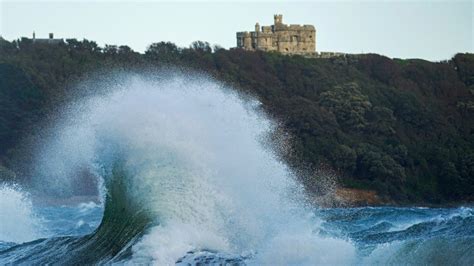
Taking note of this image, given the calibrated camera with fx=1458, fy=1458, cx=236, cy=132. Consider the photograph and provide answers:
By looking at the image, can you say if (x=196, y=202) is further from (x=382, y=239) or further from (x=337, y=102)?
(x=337, y=102)

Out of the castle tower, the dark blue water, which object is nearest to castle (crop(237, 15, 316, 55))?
the castle tower

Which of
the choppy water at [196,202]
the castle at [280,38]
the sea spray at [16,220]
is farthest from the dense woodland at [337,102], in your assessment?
the choppy water at [196,202]

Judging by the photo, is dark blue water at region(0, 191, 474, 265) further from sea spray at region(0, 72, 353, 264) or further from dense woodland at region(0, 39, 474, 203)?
dense woodland at region(0, 39, 474, 203)

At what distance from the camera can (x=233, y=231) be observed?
24875 mm

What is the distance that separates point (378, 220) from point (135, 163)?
44.6 ft

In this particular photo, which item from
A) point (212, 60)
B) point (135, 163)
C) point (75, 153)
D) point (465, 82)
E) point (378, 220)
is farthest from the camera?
point (465, 82)

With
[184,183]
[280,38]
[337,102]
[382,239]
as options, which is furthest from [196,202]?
[280,38]

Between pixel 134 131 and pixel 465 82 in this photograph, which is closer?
pixel 134 131

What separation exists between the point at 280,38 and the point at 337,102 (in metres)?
28.3

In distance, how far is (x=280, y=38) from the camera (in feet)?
347

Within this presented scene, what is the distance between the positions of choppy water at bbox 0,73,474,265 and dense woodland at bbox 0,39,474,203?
30326 mm

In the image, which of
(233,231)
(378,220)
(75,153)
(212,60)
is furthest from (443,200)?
(233,231)

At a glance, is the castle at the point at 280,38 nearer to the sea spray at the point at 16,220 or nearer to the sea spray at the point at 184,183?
the sea spray at the point at 16,220

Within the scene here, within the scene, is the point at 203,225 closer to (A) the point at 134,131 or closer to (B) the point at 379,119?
(A) the point at 134,131
